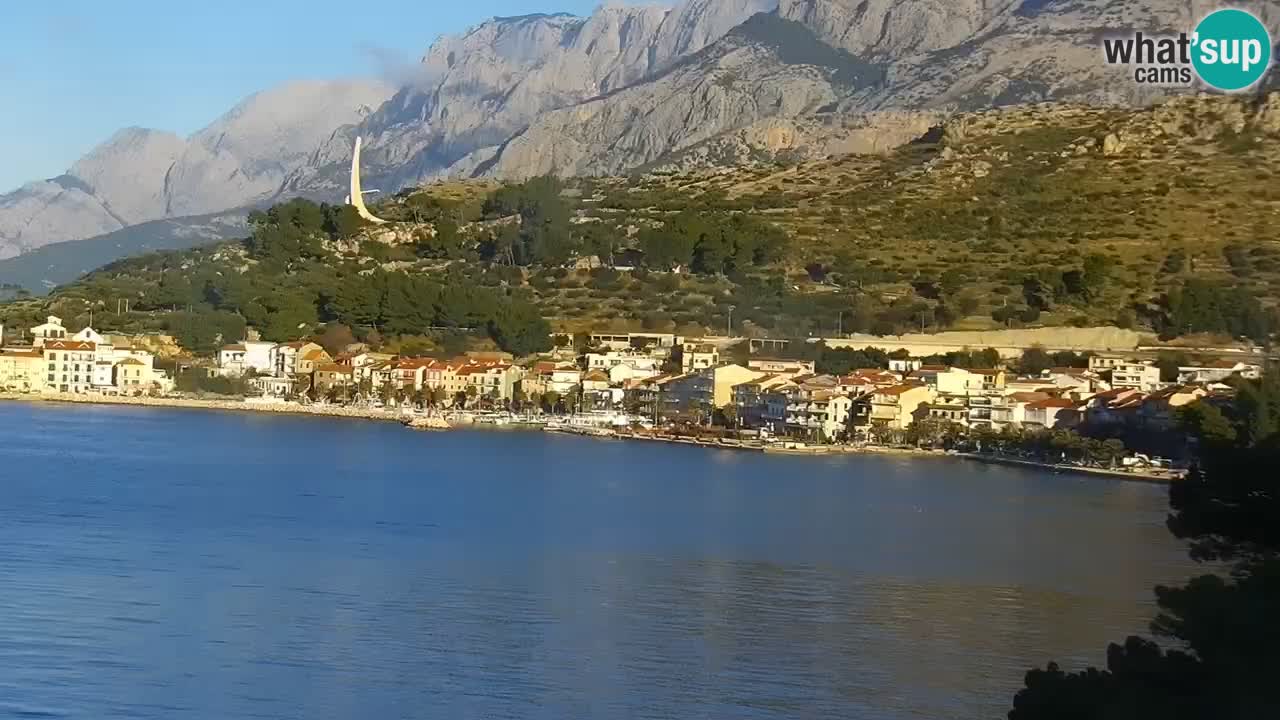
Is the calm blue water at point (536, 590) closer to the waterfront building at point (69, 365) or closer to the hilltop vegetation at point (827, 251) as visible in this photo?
the hilltop vegetation at point (827, 251)

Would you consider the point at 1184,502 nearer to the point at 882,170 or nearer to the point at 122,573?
the point at 122,573

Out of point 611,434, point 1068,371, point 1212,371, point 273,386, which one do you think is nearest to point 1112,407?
point 1212,371

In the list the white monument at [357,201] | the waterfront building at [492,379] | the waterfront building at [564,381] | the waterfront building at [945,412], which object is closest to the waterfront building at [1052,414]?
the waterfront building at [945,412]

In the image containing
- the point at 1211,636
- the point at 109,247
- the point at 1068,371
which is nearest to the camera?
the point at 1211,636

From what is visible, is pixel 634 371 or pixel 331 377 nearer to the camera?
pixel 634 371

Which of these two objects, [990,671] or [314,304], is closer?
[990,671]

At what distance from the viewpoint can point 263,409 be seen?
42.8 metres

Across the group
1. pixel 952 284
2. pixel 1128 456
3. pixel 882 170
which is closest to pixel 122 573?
pixel 1128 456

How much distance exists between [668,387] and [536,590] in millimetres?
26199

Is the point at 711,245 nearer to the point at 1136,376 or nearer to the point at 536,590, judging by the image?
the point at 1136,376

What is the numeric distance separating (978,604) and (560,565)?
3.25 metres

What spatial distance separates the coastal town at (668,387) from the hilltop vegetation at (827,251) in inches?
39.0

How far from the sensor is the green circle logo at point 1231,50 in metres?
42.3

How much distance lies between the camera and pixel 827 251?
4419 cm
